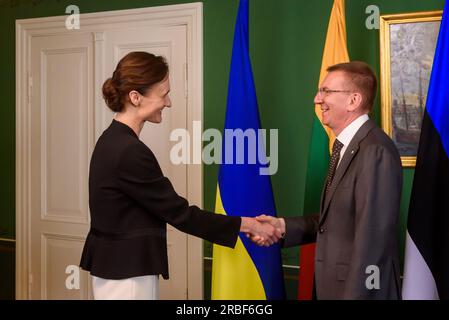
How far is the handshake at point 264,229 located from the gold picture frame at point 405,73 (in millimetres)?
749

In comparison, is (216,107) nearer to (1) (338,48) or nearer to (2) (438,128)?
(1) (338,48)

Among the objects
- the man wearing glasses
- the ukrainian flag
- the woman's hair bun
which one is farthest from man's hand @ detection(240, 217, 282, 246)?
the woman's hair bun

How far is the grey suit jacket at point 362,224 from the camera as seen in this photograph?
187 centimetres

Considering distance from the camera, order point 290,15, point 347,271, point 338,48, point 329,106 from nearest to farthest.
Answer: point 347,271 → point 329,106 → point 338,48 → point 290,15

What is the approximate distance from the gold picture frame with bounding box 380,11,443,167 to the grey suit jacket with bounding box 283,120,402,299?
2.44 feet

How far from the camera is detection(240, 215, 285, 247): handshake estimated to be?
2.37 m

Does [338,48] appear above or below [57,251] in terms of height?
above

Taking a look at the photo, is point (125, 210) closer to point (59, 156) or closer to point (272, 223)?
point (272, 223)

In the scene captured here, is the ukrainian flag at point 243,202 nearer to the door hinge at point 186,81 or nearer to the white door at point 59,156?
the door hinge at point 186,81

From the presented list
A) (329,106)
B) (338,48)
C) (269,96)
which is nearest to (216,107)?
(269,96)

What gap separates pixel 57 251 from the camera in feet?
11.9

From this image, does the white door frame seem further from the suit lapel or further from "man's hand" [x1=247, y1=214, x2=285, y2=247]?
the suit lapel

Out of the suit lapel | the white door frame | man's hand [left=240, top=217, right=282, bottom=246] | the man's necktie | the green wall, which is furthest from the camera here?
the white door frame

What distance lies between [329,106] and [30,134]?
2.28 m
